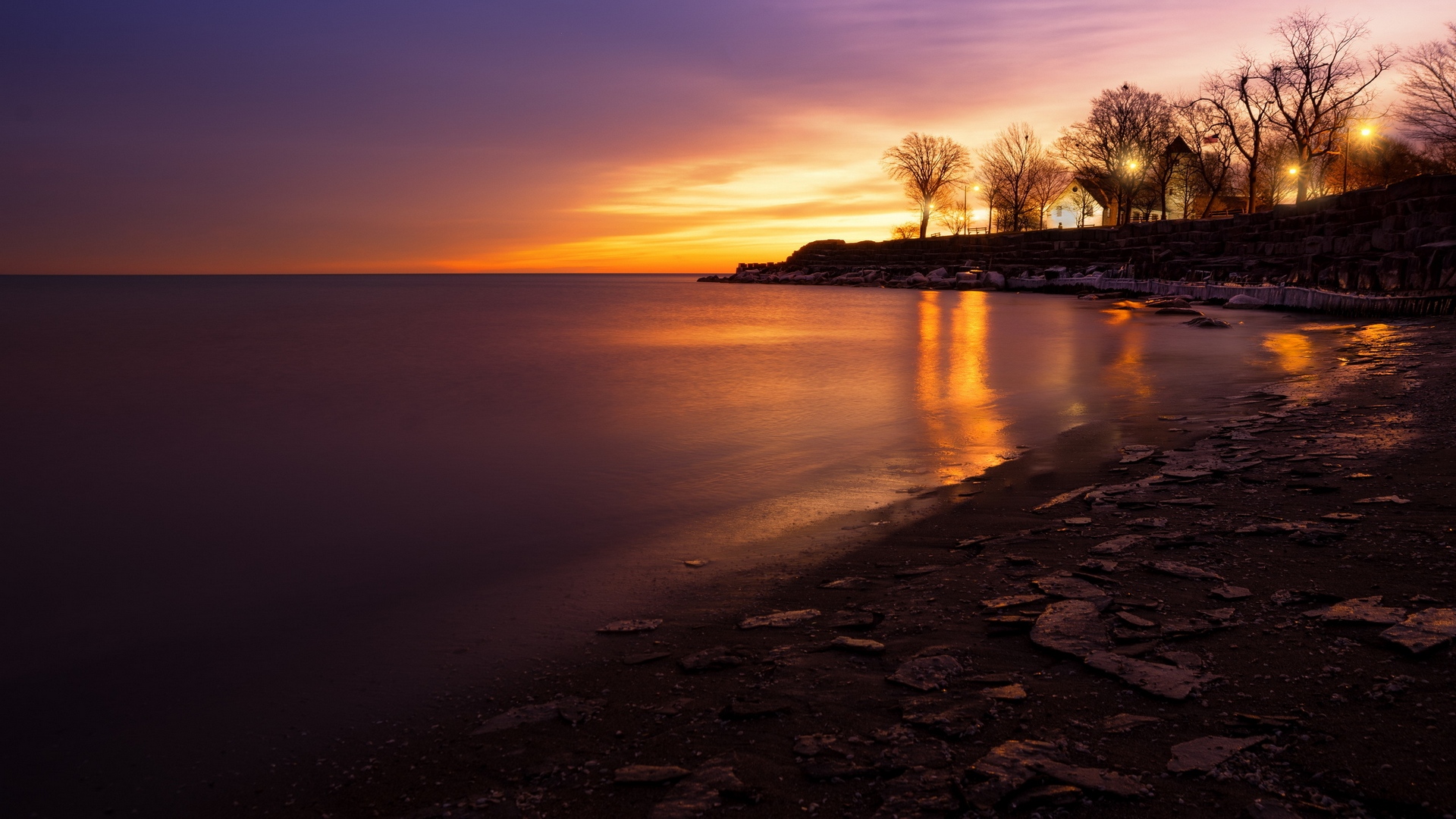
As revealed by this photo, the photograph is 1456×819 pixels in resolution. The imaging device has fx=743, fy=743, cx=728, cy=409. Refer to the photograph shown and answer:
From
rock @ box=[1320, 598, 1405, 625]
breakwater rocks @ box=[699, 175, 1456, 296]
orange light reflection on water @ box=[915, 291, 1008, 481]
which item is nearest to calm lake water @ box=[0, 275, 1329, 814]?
orange light reflection on water @ box=[915, 291, 1008, 481]

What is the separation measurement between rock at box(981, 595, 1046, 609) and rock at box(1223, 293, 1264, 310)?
27831 mm

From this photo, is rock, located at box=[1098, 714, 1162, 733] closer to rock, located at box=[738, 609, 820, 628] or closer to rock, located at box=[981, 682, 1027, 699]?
rock, located at box=[981, 682, 1027, 699]

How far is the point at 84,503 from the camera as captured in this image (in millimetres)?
7098

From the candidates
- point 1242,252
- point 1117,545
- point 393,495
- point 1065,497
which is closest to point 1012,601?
point 1117,545

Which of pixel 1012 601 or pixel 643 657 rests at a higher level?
pixel 1012 601

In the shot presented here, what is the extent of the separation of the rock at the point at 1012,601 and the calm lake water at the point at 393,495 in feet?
5.64

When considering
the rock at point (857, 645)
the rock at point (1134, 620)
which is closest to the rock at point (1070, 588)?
the rock at point (1134, 620)

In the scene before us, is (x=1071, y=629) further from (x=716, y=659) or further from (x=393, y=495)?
(x=393, y=495)

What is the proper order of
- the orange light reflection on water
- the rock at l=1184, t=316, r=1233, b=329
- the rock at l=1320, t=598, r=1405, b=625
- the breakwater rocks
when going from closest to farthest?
the rock at l=1320, t=598, r=1405, b=625 → the orange light reflection on water → the rock at l=1184, t=316, r=1233, b=329 → the breakwater rocks

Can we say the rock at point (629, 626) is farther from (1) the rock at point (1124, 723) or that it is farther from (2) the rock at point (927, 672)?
(1) the rock at point (1124, 723)

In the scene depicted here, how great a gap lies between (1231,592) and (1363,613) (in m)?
0.48

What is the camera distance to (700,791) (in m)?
2.43

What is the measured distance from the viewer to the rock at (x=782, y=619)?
12.2 ft

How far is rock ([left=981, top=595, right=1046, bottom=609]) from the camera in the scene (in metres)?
3.54
